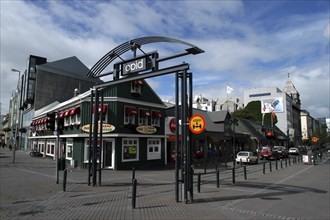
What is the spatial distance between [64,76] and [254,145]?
121 feet

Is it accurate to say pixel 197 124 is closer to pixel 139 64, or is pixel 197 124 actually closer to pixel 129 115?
pixel 139 64

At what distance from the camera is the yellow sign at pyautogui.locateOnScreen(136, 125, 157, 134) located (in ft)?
85.4

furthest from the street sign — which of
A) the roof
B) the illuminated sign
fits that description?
the roof

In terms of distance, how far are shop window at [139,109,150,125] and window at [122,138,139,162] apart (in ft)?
5.95

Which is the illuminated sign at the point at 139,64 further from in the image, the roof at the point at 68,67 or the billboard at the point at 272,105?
the billboard at the point at 272,105

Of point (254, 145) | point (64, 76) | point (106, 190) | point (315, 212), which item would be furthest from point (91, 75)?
point (254, 145)

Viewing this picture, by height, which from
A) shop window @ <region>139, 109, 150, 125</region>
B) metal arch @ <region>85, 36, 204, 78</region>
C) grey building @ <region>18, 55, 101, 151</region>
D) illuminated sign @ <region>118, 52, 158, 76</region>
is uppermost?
grey building @ <region>18, 55, 101, 151</region>

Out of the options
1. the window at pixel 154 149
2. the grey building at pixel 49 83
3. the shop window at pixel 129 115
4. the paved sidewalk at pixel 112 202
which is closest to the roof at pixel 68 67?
the grey building at pixel 49 83

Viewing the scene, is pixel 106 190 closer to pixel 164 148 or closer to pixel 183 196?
pixel 183 196

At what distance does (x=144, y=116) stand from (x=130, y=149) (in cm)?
325

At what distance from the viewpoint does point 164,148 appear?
2909 centimetres

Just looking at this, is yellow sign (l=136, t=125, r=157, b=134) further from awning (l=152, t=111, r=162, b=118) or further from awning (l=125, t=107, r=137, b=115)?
awning (l=125, t=107, r=137, b=115)

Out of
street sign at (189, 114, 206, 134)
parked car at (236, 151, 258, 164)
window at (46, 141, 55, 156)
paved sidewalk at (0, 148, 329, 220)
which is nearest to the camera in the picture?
paved sidewalk at (0, 148, 329, 220)

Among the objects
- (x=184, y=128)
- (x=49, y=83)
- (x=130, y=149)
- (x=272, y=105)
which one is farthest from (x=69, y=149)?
(x=272, y=105)
